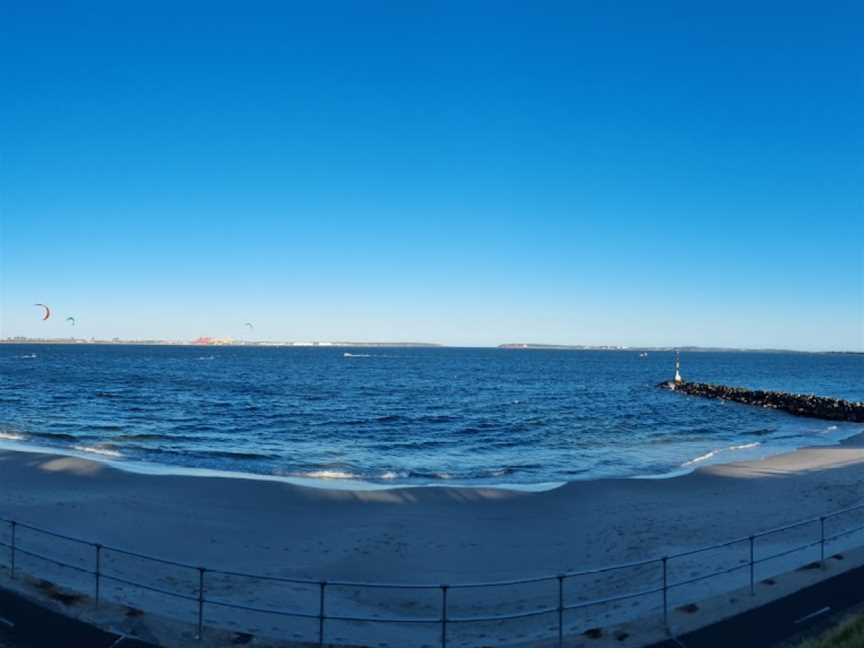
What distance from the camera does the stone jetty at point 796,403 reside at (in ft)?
170

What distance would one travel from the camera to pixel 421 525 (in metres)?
17.8

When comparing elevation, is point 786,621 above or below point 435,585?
above

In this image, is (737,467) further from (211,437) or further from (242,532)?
(211,437)

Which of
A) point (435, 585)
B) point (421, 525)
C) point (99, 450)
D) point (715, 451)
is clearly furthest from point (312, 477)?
point (715, 451)

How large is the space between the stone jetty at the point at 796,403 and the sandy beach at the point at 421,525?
30.7 meters

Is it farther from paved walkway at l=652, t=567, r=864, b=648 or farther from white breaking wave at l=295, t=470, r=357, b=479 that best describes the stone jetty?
paved walkway at l=652, t=567, r=864, b=648

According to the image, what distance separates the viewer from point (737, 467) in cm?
2727

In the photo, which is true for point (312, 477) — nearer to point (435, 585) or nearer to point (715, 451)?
point (435, 585)

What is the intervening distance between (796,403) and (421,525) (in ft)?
172

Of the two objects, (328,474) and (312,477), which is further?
(328,474)

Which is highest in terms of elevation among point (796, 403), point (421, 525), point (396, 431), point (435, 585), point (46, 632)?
point (46, 632)

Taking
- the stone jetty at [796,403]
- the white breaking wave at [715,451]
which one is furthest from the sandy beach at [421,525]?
the stone jetty at [796,403]

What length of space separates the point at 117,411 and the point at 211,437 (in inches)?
544

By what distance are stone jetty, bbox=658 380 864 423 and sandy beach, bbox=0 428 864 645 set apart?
1208 inches
